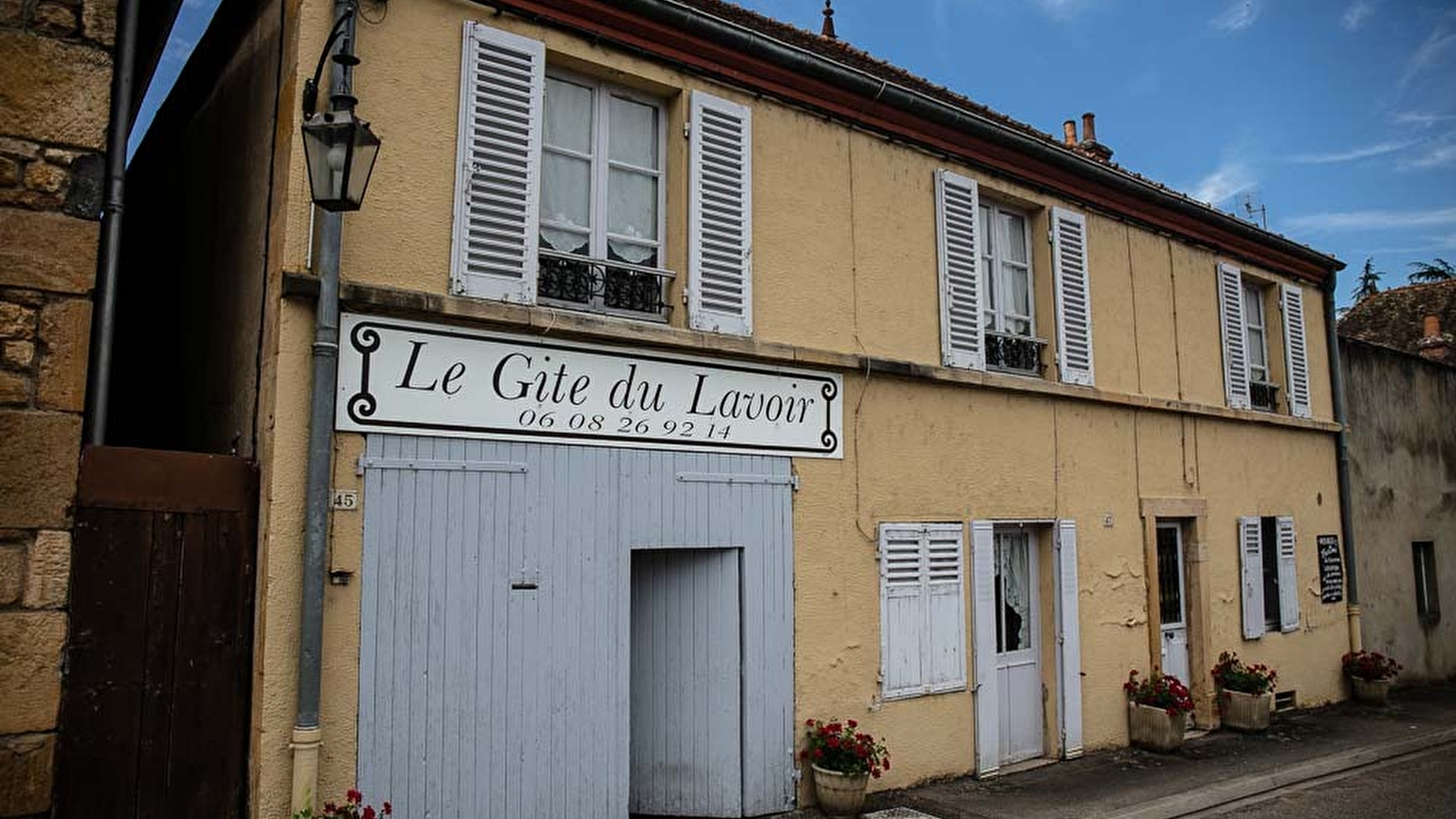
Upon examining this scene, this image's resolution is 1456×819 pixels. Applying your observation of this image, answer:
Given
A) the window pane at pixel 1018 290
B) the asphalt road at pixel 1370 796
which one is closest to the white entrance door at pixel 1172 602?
the asphalt road at pixel 1370 796

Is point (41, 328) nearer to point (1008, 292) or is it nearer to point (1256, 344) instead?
point (1008, 292)

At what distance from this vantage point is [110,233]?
5.12 meters

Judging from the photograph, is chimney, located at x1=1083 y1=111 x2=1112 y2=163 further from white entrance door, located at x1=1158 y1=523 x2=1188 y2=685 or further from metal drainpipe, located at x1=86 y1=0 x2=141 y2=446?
metal drainpipe, located at x1=86 y1=0 x2=141 y2=446

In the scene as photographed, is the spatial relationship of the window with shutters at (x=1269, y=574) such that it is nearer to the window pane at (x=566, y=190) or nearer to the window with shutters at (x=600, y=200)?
the window with shutters at (x=600, y=200)

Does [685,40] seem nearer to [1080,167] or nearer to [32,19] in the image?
[32,19]

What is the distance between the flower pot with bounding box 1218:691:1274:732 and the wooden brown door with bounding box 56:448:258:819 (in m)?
8.89

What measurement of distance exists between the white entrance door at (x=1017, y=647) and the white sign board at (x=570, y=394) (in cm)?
233

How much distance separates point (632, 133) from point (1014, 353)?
3976 mm

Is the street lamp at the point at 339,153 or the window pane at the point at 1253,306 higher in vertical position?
the window pane at the point at 1253,306

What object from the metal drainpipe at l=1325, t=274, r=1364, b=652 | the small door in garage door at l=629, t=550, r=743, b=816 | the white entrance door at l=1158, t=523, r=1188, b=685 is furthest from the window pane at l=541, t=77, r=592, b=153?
the metal drainpipe at l=1325, t=274, r=1364, b=652

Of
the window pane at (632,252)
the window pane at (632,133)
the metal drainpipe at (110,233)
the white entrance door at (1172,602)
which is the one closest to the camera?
the metal drainpipe at (110,233)

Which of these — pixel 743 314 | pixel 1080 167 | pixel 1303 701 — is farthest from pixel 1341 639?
pixel 743 314

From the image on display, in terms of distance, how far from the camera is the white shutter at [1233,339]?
10.9 meters

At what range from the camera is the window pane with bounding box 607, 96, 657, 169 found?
6.68 metres
